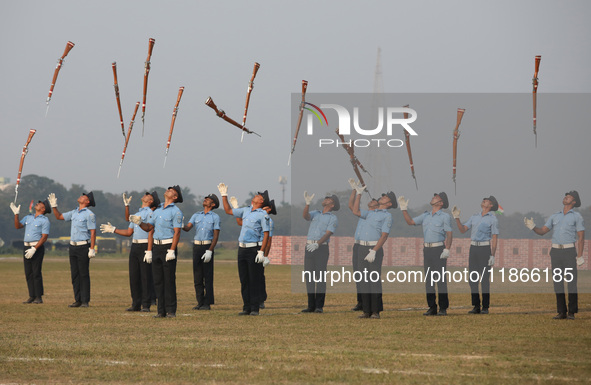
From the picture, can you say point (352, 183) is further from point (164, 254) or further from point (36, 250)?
point (36, 250)

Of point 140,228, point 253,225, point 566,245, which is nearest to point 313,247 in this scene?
point 253,225

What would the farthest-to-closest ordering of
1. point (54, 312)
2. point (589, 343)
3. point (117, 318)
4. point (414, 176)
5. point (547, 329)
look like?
→ 1. point (414, 176)
2. point (54, 312)
3. point (117, 318)
4. point (547, 329)
5. point (589, 343)

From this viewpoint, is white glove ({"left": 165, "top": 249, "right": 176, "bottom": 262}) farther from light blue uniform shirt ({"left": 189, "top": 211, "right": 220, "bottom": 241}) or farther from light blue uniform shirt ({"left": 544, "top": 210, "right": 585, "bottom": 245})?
light blue uniform shirt ({"left": 544, "top": 210, "right": 585, "bottom": 245})

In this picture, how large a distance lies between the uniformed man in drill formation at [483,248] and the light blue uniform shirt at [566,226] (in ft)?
5.22

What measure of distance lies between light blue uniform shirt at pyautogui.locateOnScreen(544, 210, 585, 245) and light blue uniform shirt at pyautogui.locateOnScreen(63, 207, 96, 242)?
30.6 feet

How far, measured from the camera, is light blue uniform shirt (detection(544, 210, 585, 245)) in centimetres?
1622

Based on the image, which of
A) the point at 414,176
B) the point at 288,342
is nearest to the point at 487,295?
the point at 414,176

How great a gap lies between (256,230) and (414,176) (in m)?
4.94

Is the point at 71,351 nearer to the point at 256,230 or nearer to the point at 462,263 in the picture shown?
the point at 256,230

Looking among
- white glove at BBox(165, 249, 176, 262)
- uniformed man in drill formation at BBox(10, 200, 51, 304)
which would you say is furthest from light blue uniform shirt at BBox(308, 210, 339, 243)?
uniformed man in drill formation at BBox(10, 200, 51, 304)

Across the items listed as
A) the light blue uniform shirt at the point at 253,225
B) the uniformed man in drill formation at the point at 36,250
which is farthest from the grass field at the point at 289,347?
the light blue uniform shirt at the point at 253,225

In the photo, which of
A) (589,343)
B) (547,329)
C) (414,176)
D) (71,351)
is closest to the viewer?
(71,351)

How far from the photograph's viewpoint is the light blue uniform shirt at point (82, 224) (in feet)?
62.5

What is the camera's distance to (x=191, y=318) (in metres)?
16.3
